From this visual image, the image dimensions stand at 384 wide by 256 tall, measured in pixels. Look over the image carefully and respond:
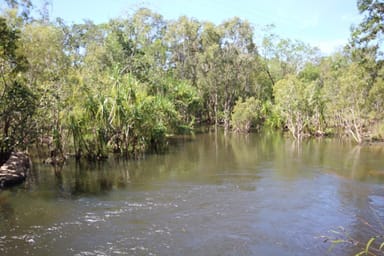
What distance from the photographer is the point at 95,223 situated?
10312 mm

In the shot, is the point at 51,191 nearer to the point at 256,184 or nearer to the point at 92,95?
the point at 92,95

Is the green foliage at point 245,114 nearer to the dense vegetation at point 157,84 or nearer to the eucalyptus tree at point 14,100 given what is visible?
the dense vegetation at point 157,84

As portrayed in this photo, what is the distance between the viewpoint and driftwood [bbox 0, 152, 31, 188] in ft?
47.8

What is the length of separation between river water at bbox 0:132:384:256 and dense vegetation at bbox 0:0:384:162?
2470 mm

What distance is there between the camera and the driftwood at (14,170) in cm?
1458

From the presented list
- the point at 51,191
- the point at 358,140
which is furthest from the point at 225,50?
the point at 51,191

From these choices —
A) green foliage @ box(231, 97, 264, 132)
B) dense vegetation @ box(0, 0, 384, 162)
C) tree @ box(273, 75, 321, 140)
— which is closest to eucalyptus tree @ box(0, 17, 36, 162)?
dense vegetation @ box(0, 0, 384, 162)

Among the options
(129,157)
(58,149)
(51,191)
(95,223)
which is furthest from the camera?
(129,157)

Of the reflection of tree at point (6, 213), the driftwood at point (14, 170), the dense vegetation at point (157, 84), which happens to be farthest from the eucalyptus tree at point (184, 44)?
the reflection of tree at point (6, 213)

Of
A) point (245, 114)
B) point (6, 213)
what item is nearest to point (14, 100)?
point (6, 213)

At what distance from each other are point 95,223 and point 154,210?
1.95 meters

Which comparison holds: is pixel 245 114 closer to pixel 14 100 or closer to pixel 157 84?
pixel 157 84

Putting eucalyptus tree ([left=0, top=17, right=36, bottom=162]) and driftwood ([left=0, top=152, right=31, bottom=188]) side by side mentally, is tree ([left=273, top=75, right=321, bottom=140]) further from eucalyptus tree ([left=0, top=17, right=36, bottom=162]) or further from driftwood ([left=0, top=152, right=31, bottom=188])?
eucalyptus tree ([left=0, top=17, right=36, bottom=162])

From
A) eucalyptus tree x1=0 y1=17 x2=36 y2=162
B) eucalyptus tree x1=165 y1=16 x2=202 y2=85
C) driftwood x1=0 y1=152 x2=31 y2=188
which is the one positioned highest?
eucalyptus tree x1=165 y1=16 x2=202 y2=85
